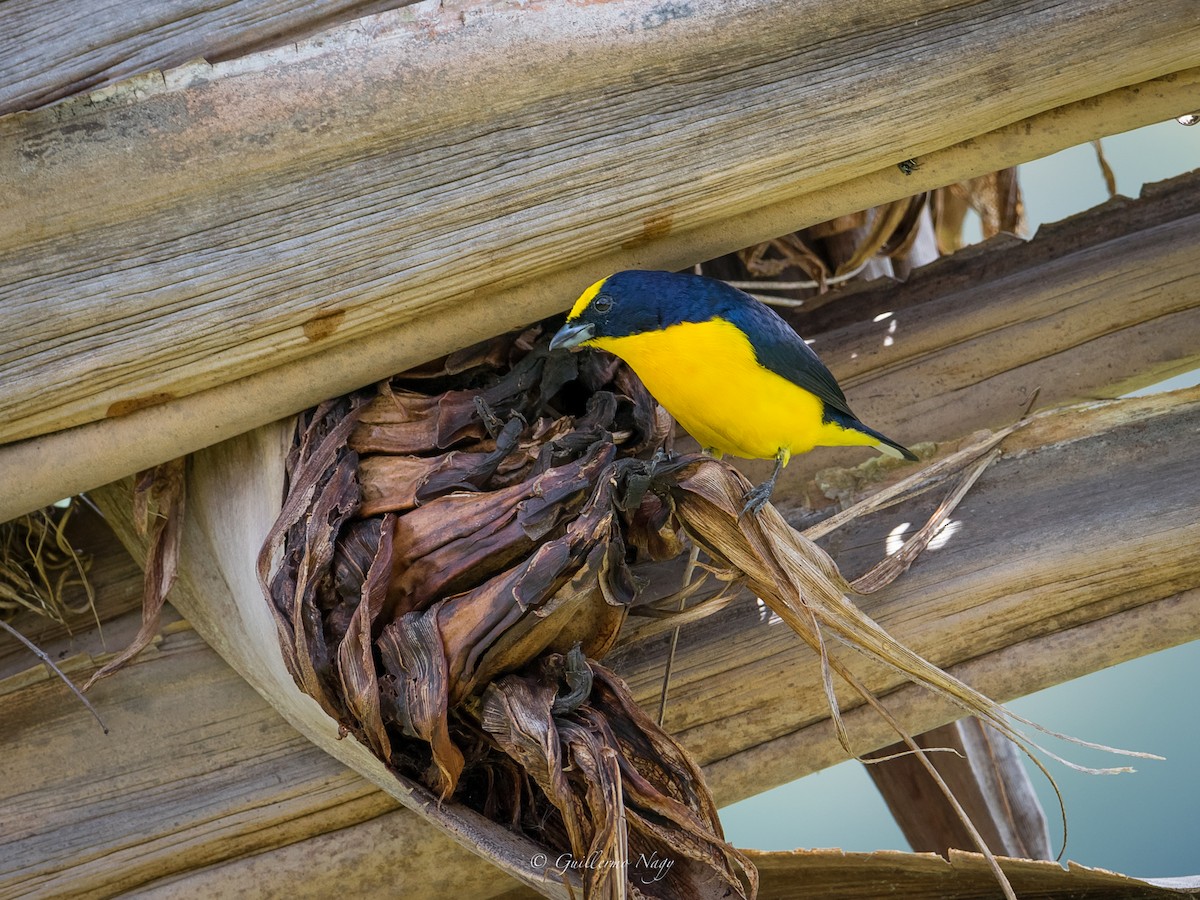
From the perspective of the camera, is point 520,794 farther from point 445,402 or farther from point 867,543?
point 867,543

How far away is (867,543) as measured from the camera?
2629 millimetres

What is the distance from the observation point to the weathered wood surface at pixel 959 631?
250cm

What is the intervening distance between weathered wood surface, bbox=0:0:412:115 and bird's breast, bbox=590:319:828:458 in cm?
98

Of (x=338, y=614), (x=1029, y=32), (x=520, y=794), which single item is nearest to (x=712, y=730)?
(x=520, y=794)

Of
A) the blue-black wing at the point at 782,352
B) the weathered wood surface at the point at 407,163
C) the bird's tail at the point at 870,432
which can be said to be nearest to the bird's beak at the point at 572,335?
the weathered wood surface at the point at 407,163

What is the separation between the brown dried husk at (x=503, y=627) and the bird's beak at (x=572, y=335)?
7.2 inches

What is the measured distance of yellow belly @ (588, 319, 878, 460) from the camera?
2.70m

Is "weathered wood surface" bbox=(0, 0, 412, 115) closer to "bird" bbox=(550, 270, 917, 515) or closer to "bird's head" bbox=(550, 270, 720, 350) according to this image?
"bird's head" bbox=(550, 270, 720, 350)

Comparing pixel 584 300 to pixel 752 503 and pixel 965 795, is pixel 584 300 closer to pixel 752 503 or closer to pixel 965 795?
pixel 752 503

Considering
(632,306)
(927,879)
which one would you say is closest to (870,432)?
(632,306)

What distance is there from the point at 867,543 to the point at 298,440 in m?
1.25

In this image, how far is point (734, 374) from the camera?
8.97 feet

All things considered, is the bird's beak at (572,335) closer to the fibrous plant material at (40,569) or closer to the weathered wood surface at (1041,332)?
the weathered wood surface at (1041,332)

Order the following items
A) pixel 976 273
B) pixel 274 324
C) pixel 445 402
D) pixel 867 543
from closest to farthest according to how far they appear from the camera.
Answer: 1. pixel 274 324
2. pixel 445 402
3. pixel 867 543
4. pixel 976 273
